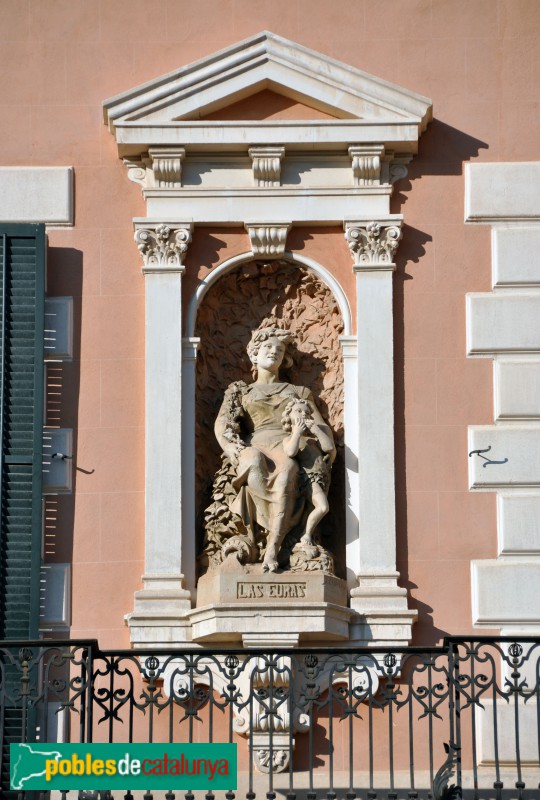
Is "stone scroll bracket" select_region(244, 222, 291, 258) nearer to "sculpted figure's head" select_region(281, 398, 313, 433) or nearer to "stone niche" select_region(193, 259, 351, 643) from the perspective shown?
"stone niche" select_region(193, 259, 351, 643)

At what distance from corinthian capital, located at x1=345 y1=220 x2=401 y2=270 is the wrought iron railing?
2453mm

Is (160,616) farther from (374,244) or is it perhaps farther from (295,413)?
(374,244)

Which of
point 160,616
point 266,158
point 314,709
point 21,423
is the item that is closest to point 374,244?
point 266,158

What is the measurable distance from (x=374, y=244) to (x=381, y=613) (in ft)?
7.66

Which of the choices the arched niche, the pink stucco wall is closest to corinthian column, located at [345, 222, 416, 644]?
the pink stucco wall

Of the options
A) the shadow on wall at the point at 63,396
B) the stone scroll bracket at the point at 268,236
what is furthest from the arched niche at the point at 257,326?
the shadow on wall at the point at 63,396

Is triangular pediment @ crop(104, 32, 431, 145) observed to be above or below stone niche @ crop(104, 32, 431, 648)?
above

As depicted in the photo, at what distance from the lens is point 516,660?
11672 millimetres

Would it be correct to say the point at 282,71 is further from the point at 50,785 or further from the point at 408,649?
the point at 50,785

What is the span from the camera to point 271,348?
44.0 feet

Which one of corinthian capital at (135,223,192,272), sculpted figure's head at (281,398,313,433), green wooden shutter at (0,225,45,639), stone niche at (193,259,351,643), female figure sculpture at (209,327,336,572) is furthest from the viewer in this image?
corinthian capital at (135,223,192,272)

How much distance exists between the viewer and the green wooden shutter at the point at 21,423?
41.7ft

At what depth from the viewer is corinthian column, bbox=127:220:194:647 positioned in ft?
41.8

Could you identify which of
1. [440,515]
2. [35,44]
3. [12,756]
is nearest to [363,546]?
[440,515]
